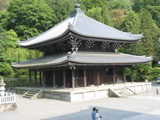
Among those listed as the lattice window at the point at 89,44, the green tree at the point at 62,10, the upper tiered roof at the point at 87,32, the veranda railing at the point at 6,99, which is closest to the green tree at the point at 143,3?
the green tree at the point at 62,10

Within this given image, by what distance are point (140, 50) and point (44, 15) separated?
28.1 metres

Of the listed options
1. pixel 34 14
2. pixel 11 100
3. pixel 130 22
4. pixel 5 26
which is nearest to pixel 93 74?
pixel 11 100

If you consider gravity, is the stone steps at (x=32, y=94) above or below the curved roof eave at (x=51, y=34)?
below

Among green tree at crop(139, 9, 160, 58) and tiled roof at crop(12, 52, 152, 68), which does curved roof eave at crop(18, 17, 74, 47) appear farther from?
green tree at crop(139, 9, 160, 58)

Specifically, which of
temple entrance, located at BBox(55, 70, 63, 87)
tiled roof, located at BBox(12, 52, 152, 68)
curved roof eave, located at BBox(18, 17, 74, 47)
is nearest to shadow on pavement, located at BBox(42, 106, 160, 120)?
tiled roof, located at BBox(12, 52, 152, 68)

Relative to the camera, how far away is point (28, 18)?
52.0 meters

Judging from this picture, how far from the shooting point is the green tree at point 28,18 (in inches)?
2055

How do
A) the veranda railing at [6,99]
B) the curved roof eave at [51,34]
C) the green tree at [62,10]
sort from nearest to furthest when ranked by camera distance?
the veranda railing at [6,99] → the curved roof eave at [51,34] → the green tree at [62,10]

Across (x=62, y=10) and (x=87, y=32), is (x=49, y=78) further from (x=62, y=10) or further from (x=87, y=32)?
(x=62, y=10)

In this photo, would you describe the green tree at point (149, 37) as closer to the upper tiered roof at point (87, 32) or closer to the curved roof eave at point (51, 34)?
the upper tiered roof at point (87, 32)

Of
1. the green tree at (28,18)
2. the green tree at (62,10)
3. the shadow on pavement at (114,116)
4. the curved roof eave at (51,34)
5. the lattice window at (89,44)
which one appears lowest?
the shadow on pavement at (114,116)

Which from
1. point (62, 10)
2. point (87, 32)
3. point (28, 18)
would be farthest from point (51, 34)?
point (62, 10)

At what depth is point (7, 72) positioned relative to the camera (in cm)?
3503

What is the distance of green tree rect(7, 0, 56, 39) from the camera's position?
171 feet
